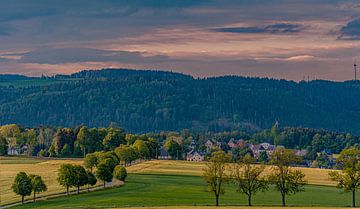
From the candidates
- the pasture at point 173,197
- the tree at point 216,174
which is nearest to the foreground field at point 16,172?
the pasture at point 173,197

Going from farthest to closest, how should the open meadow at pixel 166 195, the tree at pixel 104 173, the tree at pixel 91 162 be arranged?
the tree at pixel 91 162
the tree at pixel 104 173
the open meadow at pixel 166 195

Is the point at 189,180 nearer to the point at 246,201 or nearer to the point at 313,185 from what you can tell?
the point at 313,185

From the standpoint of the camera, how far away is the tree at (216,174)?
127312 millimetres

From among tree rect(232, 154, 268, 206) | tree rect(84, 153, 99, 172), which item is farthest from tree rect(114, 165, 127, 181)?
tree rect(232, 154, 268, 206)

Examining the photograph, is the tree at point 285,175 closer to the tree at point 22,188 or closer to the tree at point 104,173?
the tree at point 104,173

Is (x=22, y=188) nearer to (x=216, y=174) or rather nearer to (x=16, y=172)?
(x=216, y=174)

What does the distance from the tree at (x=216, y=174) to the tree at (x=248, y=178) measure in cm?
274

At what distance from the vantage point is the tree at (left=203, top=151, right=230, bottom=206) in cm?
12731

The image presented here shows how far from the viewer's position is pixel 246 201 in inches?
4924

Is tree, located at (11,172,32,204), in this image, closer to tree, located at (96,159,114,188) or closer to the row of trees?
tree, located at (96,159,114,188)

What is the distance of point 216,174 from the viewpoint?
130625mm

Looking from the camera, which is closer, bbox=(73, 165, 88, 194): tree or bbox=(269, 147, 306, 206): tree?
bbox=(269, 147, 306, 206): tree

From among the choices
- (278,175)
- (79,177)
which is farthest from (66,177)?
(278,175)

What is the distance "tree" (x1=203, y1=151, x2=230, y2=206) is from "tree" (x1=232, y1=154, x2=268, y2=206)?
108 inches
